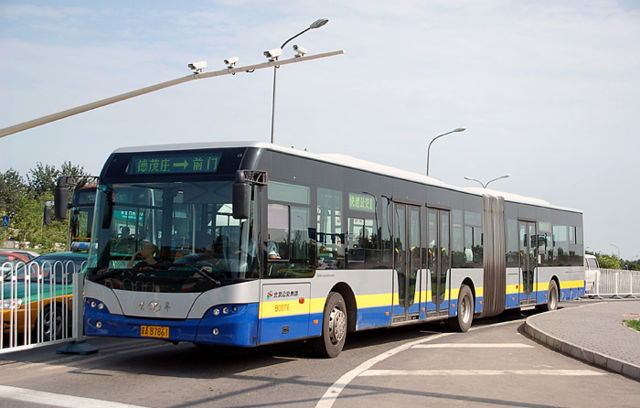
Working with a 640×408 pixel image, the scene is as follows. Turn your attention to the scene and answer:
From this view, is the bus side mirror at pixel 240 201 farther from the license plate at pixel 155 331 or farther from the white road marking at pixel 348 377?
the white road marking at pixel 348 377

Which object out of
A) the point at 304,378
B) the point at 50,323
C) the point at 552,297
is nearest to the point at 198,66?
the point at 50,323

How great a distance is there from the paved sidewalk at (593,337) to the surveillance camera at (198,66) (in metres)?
10.1

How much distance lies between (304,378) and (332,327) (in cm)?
217

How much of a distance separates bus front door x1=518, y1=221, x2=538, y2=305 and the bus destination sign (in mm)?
12614

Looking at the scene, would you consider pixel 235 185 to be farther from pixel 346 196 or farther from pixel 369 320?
pixel 369 320

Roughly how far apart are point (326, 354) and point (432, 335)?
5.34 meters

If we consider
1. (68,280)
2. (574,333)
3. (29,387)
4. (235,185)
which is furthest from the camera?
(574,333)

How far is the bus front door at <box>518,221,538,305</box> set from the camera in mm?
20531

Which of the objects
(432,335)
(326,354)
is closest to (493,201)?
(432,335)

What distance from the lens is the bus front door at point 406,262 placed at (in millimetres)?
13969

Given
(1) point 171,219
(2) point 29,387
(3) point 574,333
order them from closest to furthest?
(2) point 29,387, (1) point 171,219, (3) point 574,333

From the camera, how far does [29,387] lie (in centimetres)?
857

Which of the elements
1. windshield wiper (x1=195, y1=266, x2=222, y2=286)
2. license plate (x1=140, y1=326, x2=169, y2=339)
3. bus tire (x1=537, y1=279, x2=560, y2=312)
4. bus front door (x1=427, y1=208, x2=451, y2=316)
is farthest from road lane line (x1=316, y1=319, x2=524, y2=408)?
bus tire (x1=537, y1=279, x2=560, y2=312)

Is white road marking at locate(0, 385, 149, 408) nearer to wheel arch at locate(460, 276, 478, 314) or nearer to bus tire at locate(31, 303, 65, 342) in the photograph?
bus tire at locate(31, 303, 65, 342)
